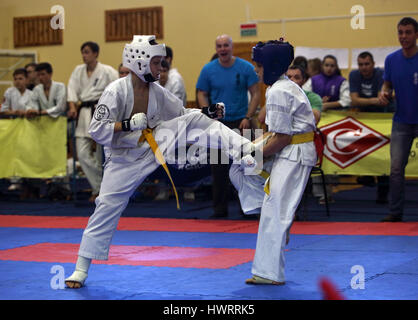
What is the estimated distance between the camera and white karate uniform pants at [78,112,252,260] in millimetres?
4316

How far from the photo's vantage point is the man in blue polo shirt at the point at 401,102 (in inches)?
274

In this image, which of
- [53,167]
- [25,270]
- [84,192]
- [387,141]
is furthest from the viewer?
[84,192]

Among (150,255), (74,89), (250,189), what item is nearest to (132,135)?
(250,189)

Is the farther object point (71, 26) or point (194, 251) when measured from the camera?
point (71, 26)

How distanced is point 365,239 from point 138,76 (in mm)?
2733

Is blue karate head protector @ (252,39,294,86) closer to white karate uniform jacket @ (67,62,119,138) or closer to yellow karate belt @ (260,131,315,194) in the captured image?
yellow karate belt @ (260,131,315,194)

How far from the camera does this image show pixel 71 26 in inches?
564

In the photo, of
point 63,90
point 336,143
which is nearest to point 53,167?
point 63,90

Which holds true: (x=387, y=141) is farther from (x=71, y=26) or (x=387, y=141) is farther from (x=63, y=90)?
(x=71, y=26)

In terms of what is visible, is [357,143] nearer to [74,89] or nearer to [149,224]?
[149,224]

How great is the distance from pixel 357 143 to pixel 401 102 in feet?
4.22
